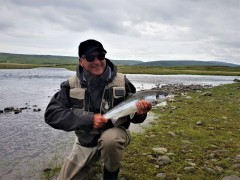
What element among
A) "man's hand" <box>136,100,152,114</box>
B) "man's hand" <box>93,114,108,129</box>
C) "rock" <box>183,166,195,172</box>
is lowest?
"rock" <box>183,166,195,172</box>

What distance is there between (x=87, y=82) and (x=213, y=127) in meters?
7.46

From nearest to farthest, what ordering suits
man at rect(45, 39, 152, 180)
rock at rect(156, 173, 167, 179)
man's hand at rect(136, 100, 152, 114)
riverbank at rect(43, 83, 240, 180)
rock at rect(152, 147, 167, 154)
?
1. man's hand at rect(136, 100, 152, 114)
2. man at rect(45, 39, 152, 180)
3. rock at rect(156, 173, 167, 179)
4. riverbank at rect(43, 83, 240, 180)
5. rock at rect(152, 147, 167, 154)

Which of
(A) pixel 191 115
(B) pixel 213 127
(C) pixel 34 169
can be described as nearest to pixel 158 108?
(A) pixel 191 115

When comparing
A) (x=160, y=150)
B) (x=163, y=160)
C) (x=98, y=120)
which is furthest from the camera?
(x=160, y=150)

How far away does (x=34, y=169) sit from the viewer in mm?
7836

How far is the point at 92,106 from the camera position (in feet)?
19.1

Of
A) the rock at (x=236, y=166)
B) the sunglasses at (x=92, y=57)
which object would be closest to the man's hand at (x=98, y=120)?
the sunglasses at (x=92, y=57)

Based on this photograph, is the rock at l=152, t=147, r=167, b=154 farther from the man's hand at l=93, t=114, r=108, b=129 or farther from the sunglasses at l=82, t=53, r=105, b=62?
the sunglasses at l=82, t=53, r=105, b=62

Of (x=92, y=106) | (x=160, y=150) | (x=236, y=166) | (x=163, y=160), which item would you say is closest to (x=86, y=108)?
(x=92, y=106)

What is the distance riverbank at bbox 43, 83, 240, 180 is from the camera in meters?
7.02

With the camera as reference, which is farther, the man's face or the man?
the man's face

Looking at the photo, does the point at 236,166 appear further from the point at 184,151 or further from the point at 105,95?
the point at 105,95

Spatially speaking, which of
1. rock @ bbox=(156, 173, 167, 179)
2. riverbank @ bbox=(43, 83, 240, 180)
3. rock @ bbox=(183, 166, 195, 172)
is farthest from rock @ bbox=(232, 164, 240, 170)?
rock @ bbox=(156, 173, 167, 179)

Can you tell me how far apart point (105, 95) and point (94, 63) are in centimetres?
60
